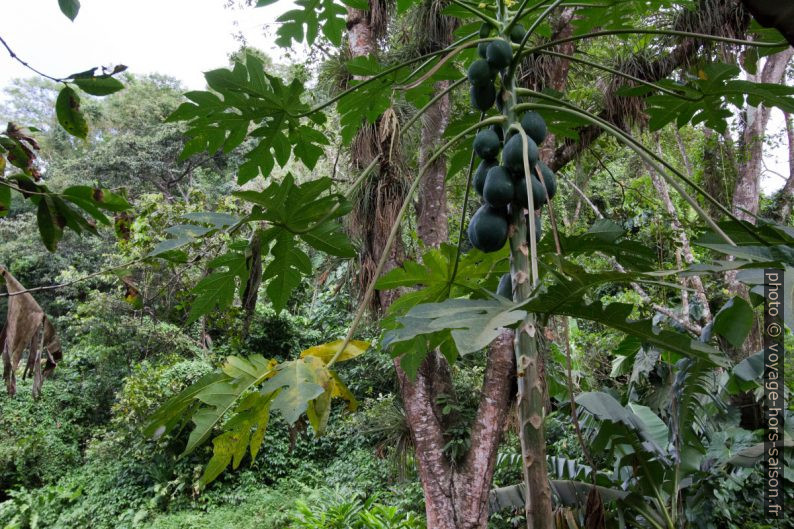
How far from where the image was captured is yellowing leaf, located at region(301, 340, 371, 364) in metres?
0.81

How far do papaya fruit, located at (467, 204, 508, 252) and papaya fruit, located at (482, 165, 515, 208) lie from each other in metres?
0.02

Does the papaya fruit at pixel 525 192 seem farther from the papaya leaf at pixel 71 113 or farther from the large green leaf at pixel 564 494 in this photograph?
the large green leaf at pixel 564 494

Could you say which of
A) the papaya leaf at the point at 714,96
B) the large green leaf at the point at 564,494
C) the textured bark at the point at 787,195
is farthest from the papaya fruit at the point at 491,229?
the textured bark at the point at 787,195

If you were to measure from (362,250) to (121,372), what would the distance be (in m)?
7.50

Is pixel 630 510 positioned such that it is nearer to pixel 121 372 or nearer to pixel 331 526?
pixel 331 526

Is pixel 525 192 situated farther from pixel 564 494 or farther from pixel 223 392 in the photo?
pixel 564 494

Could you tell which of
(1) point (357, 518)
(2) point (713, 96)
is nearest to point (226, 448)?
(2) point (713, 96)

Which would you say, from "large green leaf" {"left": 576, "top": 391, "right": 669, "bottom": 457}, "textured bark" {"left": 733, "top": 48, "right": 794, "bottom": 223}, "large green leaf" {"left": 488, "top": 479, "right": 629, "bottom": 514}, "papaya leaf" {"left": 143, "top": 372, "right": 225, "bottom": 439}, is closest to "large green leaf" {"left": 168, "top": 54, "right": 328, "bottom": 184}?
"papaya leaf" {"left": 143, "top": 372, "right": 225, "bottom": 439}

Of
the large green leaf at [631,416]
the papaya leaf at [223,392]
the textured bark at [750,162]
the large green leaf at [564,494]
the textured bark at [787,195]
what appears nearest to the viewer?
the papaya leaf at [223,392]

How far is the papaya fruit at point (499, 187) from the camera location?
31.0 inches

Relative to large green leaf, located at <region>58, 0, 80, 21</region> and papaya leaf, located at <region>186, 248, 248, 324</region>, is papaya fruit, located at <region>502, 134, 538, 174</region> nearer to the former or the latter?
papaya leaf, located at <region>186, 248, 248, 324</region>

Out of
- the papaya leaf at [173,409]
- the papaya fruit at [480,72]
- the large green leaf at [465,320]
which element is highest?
the papaya fruit at [480,72]

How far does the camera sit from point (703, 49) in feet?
10.2

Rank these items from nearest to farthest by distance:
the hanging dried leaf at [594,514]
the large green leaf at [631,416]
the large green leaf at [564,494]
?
the hanging dried leaf at [594,514]
the large green leaf at [631,416]
the large green leaf at [564,494]
